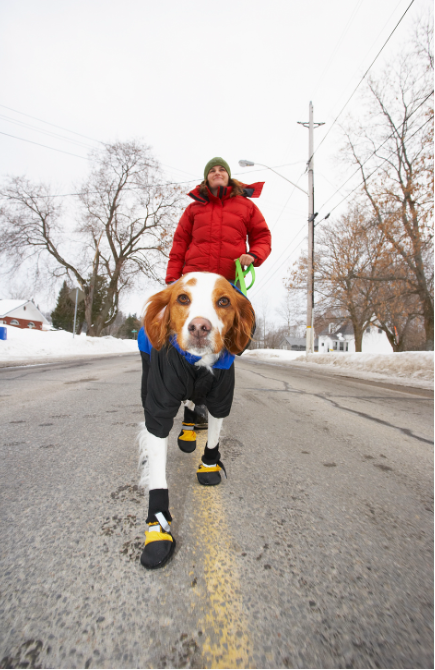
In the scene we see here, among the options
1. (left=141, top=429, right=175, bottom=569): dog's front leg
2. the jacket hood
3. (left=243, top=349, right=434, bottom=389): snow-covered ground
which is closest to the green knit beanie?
the jacket hood

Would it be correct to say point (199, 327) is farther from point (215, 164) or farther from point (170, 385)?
point (215, 164)

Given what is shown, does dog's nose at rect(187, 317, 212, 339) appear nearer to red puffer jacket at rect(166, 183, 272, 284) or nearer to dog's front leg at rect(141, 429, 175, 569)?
dog's front leg at rect(141, 429, 175, 569)

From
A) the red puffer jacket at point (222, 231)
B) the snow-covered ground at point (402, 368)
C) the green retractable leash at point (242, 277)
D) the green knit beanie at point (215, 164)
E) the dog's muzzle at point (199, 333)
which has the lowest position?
the snow-covered ground at point (402, 368)

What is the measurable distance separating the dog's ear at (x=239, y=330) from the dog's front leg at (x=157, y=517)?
611mm

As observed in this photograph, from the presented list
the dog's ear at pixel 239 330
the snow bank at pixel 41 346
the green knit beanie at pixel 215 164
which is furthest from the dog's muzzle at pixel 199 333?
the snow bank at pixel 41 346

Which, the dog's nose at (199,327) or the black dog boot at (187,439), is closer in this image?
the dog's nose at (199,327)

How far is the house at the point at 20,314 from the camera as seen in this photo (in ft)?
163

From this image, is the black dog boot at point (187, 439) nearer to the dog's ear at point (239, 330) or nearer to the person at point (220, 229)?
the person at point (220, 229)

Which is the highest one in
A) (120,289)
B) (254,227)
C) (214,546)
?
(120,289)

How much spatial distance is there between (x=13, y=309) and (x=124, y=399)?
190ft

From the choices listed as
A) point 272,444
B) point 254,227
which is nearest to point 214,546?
point 272,444

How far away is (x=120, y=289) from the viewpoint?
80.5 feet

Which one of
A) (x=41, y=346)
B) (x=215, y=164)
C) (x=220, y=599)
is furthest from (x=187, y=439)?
(x=41, y=346)

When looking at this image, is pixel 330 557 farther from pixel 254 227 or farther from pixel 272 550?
pixel 254 227
